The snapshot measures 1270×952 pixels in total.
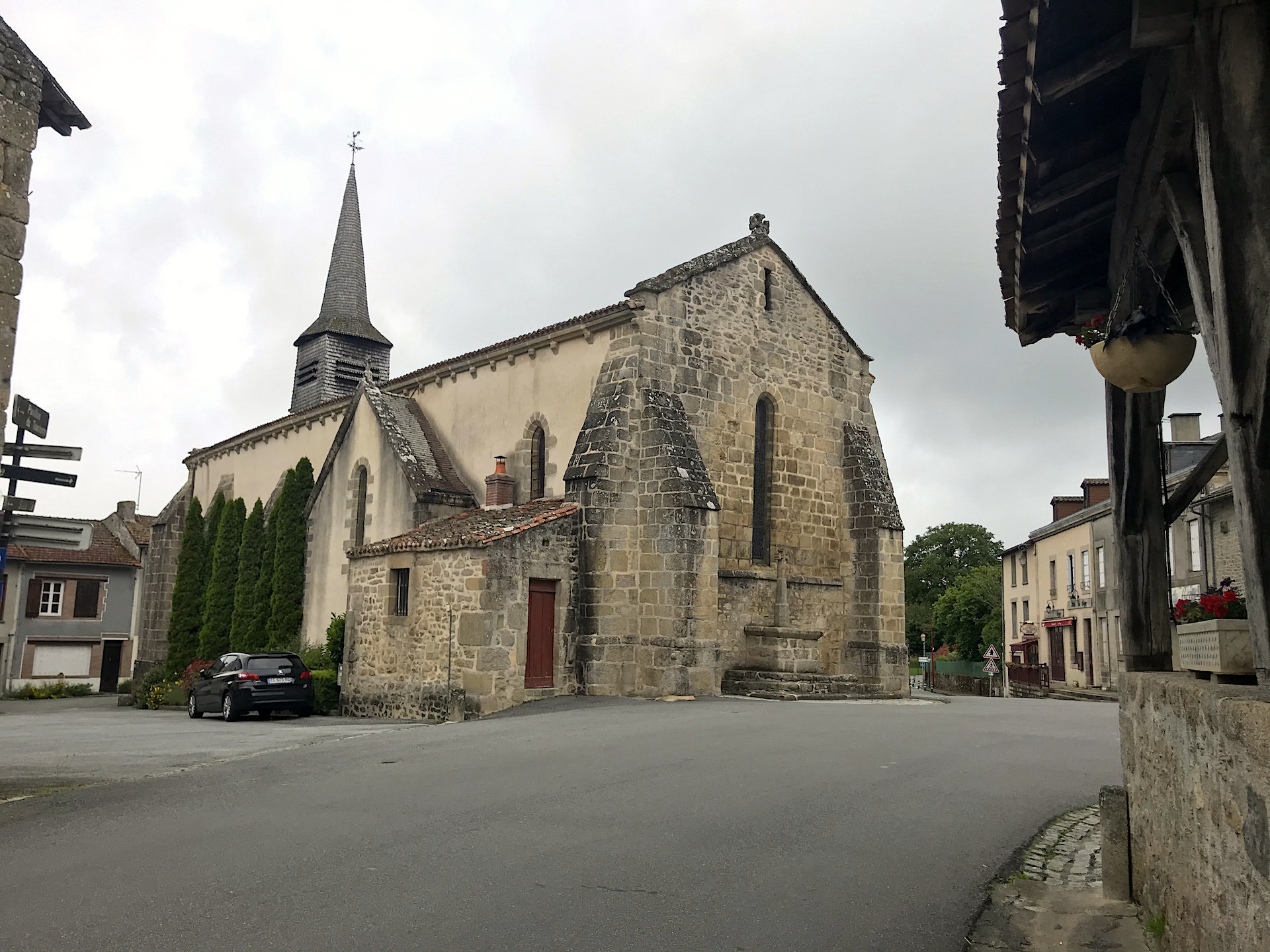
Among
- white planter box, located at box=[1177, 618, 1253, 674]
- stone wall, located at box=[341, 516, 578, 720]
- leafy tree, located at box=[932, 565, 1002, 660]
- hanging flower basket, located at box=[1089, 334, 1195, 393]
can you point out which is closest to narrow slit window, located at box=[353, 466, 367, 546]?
stone wall, located at box=[341, 516, 578, 720]

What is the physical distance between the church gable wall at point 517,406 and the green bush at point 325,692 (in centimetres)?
544

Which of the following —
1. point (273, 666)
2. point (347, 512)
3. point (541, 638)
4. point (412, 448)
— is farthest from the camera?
point (347, 512)

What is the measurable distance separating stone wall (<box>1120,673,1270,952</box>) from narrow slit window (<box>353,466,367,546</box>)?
20888mm

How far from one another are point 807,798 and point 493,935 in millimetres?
4103

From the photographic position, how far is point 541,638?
18.7 m

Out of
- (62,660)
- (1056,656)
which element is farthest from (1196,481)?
(62,660)

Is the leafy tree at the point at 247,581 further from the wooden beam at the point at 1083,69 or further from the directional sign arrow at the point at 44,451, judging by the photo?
the wooden beam at the point at 1083,69

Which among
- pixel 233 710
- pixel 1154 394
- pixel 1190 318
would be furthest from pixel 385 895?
pixel 233 710

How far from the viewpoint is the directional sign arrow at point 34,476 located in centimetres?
973

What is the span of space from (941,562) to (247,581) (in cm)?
6189

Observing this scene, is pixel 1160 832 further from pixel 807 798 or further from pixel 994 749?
pixel 994 749

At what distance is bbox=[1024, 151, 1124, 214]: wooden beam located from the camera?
5.13 metres

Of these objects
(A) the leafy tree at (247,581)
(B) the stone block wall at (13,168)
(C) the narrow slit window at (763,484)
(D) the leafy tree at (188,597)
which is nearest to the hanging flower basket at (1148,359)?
(B) the stone block wall at (13,168)

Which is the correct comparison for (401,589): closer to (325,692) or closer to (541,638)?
(541,638)
